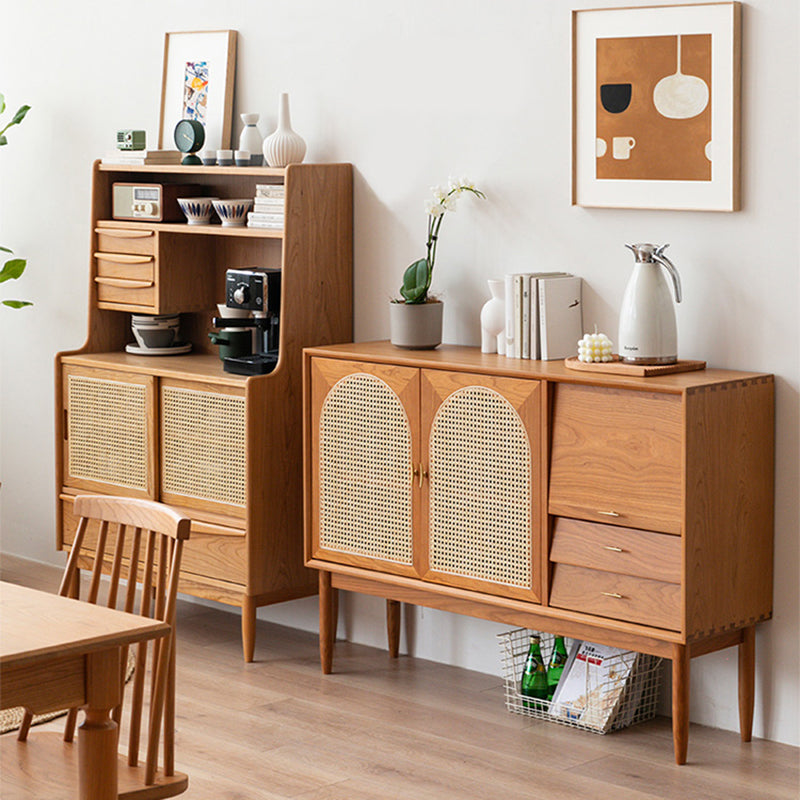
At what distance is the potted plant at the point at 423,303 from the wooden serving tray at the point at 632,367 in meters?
0.57

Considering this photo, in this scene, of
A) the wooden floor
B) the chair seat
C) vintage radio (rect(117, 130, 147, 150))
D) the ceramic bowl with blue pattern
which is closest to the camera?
the chair seat

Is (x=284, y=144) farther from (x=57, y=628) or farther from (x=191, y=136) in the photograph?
(x=57, y=628)

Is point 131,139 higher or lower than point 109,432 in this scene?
higher

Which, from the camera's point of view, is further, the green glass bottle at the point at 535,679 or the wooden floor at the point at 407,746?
the green glass bottle at the point at 535,679

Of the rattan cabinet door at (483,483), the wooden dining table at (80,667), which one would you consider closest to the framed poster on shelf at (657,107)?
the rattan cabinet door at (483,483)

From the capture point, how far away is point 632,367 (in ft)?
12.0

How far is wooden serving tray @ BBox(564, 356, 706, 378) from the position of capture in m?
3.65

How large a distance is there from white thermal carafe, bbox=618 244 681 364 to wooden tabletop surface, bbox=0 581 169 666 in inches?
72.2

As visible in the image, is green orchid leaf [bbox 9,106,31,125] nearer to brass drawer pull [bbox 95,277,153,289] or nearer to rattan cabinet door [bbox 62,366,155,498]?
brass drawer pull [bbox 95,277,153,289]

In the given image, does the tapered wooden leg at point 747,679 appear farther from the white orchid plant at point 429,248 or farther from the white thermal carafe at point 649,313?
the white orchid plant at point 429,248

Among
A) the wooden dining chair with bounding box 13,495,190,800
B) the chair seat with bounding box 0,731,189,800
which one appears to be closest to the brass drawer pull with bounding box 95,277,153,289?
the wooden dining chair with bounding box 13,495,190,800

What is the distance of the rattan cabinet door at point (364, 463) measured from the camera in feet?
13.6

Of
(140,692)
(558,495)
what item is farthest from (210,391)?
(140,692)

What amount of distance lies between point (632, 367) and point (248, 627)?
166cm
